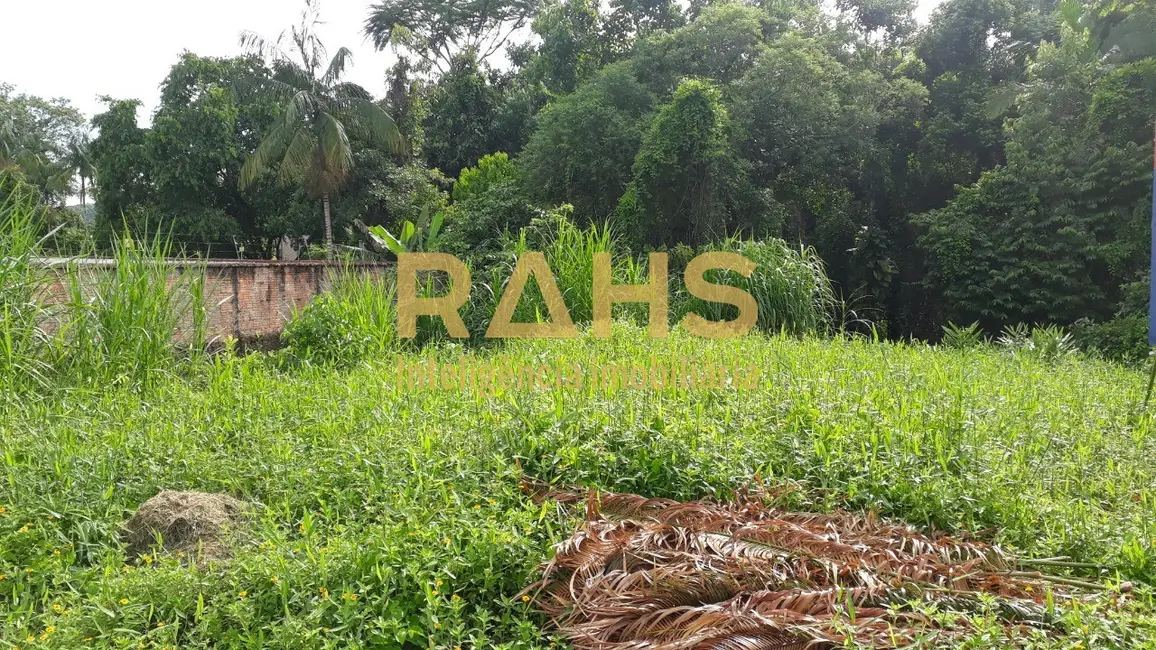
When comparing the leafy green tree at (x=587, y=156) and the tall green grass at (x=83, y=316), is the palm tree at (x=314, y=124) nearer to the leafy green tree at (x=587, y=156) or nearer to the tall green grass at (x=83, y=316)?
the leafy green tree at (x=587, y=156)

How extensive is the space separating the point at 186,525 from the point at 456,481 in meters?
0.96

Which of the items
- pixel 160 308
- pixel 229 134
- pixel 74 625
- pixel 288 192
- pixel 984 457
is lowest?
pixel 74 625

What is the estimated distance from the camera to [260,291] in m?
8.33

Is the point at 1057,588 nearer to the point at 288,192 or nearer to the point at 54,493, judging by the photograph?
the point at 54,493

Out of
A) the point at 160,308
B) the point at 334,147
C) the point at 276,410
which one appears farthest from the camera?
the point at 334,147

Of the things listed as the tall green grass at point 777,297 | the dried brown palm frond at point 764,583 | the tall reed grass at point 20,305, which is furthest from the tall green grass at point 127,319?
the tall green grass at point 777,297

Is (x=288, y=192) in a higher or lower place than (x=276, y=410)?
higher

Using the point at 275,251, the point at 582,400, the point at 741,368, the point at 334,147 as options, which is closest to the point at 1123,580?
the point at 582,400

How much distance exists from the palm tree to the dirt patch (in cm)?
1475

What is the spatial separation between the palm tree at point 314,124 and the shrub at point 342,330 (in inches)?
431

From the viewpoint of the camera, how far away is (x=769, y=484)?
2.90 meters

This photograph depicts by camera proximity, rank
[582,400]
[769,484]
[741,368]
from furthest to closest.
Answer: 1. [741,368]
2. [582,400]
3. [769,484]

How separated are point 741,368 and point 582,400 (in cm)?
137

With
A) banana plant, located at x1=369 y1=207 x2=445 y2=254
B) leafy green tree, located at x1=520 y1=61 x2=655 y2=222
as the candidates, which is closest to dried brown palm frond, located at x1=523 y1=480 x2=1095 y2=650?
banana plant, located at x1=369 y1=207 x2=445 y2=254
